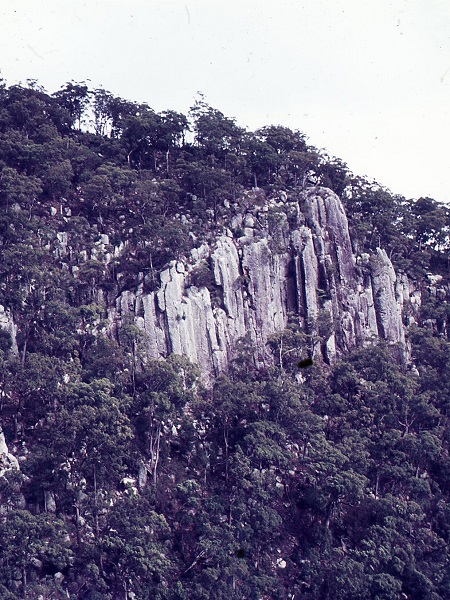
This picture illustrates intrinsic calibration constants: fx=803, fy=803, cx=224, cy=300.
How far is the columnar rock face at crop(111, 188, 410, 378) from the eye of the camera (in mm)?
43656

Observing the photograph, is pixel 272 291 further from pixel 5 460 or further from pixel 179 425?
pixel 5 460

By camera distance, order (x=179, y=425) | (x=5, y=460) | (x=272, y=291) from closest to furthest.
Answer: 1. (x=5, y=460)
2. (x=179, y=425)
3. (x=272, y=291)

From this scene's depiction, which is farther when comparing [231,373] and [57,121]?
[57,121]

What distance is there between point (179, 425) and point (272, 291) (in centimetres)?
1172

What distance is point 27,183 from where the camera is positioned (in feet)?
152

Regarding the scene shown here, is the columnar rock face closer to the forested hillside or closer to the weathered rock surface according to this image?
→ the forested hillside

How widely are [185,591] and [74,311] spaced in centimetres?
1580

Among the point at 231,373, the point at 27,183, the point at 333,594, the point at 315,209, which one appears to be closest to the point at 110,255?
the point at 27,183

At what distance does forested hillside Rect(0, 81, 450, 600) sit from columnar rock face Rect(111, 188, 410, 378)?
1.08 m

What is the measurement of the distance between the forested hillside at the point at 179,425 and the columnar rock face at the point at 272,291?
108 cm

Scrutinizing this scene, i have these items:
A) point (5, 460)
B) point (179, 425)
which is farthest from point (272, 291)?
point (5, 460)

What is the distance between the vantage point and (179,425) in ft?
133

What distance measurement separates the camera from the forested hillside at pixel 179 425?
33281 mm

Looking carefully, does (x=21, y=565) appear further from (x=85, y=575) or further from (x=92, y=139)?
(x=92, y=139)
